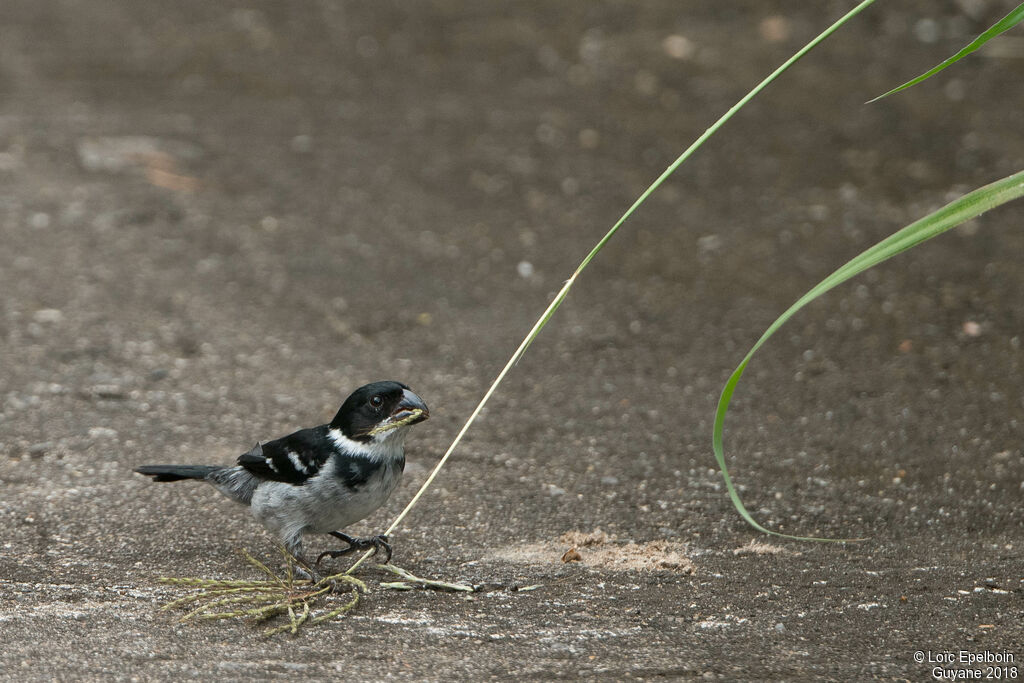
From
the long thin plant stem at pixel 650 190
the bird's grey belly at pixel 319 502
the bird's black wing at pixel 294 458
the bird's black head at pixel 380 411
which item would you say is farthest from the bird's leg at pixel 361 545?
the bird's black head at pixel 380 411

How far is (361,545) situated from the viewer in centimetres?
370

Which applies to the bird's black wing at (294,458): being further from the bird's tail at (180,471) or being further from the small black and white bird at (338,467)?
the bird's tail at (180,471)

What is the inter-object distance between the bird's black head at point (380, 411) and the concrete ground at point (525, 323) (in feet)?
1.51

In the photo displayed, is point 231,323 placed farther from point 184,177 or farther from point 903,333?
point 903,333

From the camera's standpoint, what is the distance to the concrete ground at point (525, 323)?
11.0 feet

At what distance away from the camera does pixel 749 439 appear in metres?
4.65

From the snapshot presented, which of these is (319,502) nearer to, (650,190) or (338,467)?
(338,467)

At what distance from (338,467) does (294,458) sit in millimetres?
166

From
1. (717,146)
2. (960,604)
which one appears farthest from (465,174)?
(960,604)

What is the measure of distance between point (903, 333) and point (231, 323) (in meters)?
3.04

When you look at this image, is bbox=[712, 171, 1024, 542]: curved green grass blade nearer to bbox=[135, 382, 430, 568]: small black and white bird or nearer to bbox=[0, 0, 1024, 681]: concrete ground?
bbox=[0, 0, 1024, 681]: concrete ground

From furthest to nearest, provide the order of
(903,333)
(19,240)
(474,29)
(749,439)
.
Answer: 1. (474,29)
2. (19,240)
3. (903,333)
4. (749,439)

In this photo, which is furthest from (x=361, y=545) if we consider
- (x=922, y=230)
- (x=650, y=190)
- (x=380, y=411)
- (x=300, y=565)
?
(x=922, y=230)

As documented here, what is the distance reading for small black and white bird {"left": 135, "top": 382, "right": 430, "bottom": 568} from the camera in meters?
3.46
